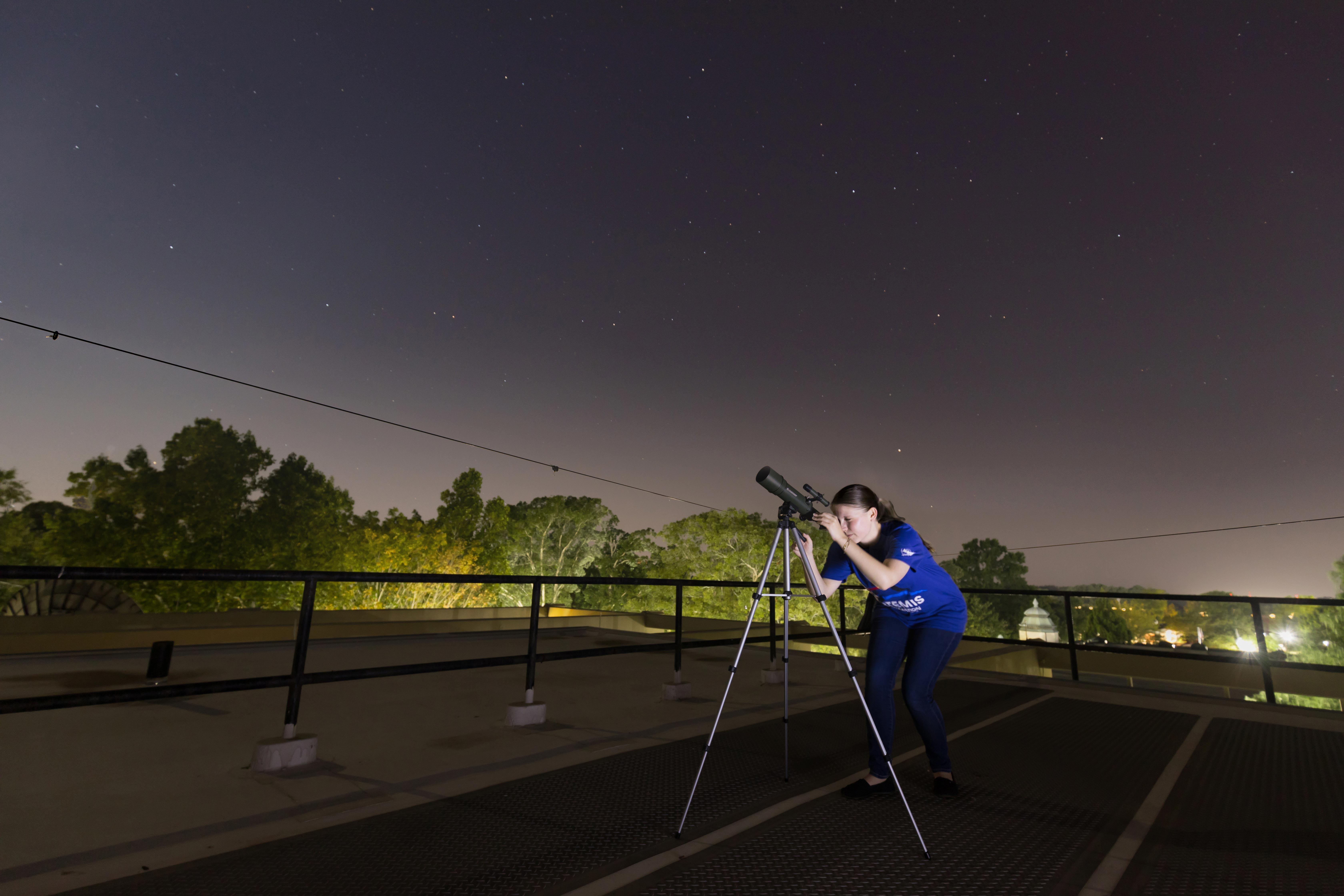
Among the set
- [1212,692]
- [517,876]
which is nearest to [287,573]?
[517,876]

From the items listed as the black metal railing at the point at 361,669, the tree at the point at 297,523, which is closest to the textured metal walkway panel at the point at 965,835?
the black metal railing at the point at 361,669

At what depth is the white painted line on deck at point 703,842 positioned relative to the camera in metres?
1.90

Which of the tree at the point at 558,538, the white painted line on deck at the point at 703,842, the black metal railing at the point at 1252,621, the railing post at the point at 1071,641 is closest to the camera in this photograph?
the white painted line on deck at the point at 703,842

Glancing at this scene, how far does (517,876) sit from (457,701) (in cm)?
336

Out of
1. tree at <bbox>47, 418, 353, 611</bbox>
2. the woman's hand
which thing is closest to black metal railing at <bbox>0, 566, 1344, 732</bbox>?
the woman's hand

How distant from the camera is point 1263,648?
489cm

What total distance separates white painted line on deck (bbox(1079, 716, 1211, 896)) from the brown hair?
128 cm

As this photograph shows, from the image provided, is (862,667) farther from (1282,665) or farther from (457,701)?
(457,701)

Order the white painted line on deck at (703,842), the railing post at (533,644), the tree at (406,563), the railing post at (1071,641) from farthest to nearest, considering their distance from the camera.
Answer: the tree at (406,563)
the railing post at (1071,641)
the railing post at (533,644)
the white painted line on deck at (703,842)

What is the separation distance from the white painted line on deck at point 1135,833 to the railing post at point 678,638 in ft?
9.44

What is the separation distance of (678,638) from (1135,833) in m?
3.05

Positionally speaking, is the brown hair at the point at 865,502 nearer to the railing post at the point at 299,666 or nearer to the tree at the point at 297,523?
the railing post at the point at 299,666

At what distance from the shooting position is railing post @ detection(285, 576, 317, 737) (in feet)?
10.0

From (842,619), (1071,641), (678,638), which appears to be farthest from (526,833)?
(1071,641)
